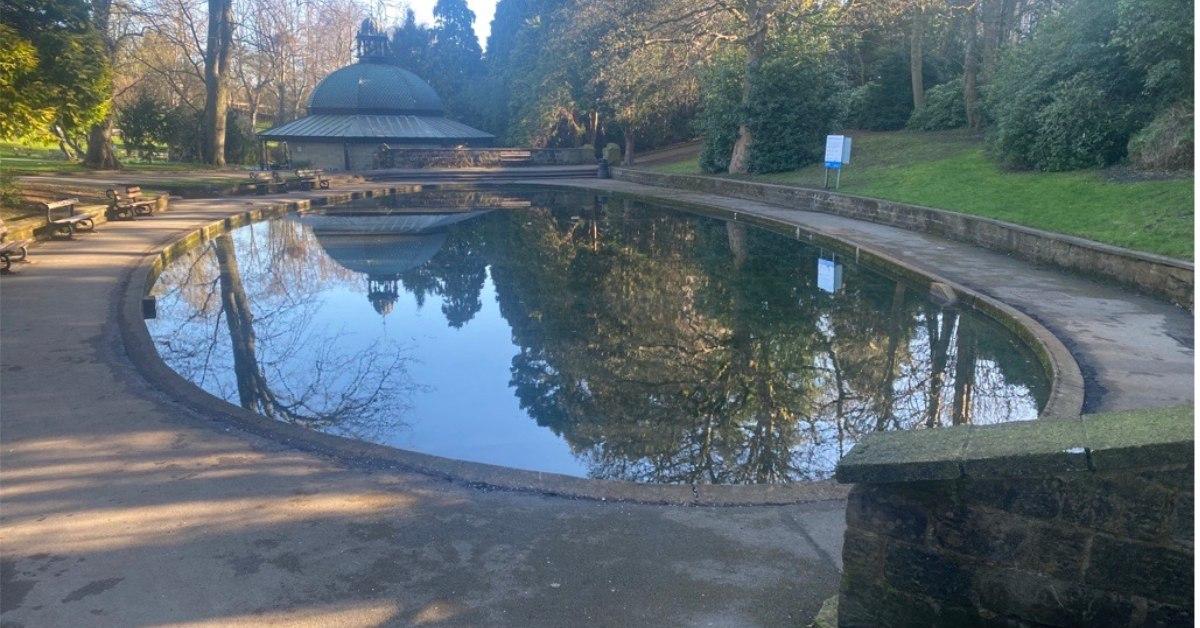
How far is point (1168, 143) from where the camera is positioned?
16062mm

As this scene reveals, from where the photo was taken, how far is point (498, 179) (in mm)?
41625

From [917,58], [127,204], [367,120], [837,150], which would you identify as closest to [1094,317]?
[837,150]

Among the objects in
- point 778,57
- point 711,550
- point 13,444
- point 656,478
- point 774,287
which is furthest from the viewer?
point 778,57

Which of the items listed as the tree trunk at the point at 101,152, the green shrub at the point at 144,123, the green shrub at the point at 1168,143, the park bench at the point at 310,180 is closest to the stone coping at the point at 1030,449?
the green shrub at the point at 1168,143

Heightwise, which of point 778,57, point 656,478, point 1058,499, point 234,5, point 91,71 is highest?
point 234,5

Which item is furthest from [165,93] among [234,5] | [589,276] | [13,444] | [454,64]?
[13,444]

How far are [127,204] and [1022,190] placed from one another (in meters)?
19.7

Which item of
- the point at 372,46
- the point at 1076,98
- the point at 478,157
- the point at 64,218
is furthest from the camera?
the point at 372,46

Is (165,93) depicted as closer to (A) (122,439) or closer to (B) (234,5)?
(B) (234,5)

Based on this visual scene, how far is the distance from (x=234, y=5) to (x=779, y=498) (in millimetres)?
43956

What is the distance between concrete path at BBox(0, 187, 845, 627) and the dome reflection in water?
1.47 metres

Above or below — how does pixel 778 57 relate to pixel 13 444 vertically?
above

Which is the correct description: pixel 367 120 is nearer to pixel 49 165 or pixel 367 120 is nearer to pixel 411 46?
pixel 49 165

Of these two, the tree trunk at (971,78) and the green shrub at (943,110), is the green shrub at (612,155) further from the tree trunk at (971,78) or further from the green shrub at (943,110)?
the tree trunk at (971,78)
